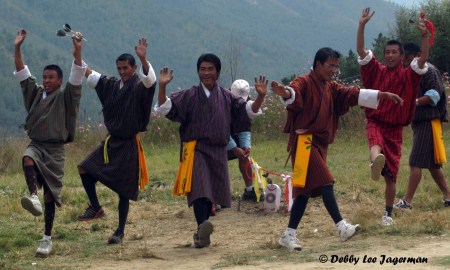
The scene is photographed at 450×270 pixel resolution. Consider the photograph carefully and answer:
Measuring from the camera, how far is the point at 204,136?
8062mm

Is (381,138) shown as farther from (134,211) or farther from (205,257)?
(134,211)

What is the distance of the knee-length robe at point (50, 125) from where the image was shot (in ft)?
26.4

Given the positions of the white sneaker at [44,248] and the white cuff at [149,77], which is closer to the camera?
the white sneaker at [44,248]

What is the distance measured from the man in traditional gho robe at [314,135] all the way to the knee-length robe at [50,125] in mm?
1913

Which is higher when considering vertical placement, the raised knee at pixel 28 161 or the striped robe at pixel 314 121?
the striped robe at pixel 314 121

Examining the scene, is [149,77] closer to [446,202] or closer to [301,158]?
[301,158]

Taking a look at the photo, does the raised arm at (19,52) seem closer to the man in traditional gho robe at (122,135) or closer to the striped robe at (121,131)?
the man in traditional gho robe at (122,135)

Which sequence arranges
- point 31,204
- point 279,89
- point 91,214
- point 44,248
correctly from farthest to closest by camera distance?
point 91,214
point 44,248
point 31,204
point 279,89

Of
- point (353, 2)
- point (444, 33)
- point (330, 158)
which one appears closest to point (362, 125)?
point (330, 158)

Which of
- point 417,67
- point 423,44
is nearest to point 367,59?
point 417,67

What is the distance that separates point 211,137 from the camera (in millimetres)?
8055

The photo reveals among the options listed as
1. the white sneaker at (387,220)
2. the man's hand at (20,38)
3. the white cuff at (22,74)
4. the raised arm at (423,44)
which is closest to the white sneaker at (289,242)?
the white sneaker at (387,220)

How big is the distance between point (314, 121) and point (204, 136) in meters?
0.96

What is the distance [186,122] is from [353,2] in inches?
6298
